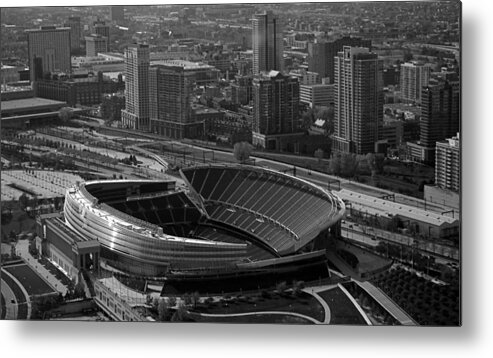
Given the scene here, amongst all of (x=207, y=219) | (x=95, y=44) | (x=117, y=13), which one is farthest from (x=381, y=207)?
(x=95, y=44)

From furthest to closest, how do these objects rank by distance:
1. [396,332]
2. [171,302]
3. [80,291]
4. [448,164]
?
[80,291] < [171,302] < [448,164] < [396,332]

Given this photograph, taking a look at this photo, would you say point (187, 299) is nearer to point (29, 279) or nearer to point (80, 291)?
point (80, 291)

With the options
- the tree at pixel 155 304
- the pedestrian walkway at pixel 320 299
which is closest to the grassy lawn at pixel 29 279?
the tree at pixel 155 304

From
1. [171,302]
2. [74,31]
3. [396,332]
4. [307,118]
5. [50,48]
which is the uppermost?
[74,31]

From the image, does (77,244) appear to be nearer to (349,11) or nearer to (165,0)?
(165,0)

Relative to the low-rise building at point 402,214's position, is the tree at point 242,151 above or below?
above

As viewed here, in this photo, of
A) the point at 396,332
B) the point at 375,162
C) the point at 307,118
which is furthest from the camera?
the point at 307,118

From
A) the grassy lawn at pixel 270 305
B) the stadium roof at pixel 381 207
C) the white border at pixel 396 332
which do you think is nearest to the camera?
the white border at pixel 396 332

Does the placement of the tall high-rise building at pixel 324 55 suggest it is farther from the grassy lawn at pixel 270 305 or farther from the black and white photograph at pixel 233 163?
the grassy lawn at pixel 270 305
